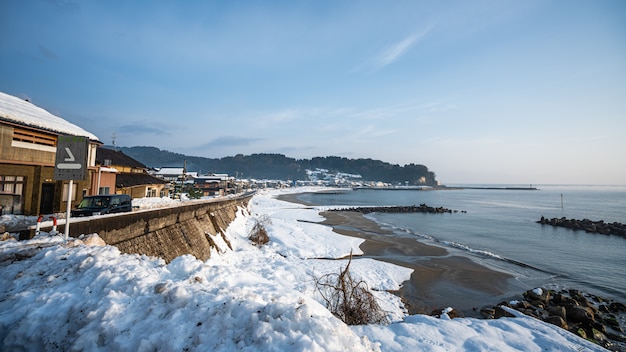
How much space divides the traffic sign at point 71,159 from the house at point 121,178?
16.2m

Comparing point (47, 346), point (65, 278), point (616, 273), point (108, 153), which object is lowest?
point (616, 273)

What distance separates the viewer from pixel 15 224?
10.1 m

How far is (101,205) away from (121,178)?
1754 centimetres

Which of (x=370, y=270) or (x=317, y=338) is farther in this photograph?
(x=370, y=270)

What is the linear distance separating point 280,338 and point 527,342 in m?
7.99

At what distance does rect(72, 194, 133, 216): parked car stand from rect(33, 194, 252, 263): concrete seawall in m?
2.69

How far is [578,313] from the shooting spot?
11922 millimetres

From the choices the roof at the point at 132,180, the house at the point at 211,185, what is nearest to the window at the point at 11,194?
the roof at the point at 132,180

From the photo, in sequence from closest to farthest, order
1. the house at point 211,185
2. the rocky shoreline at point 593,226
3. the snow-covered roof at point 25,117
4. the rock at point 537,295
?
the snow-covered roof at point 25,117 → the rock at point 537,295 → the rocky shoreline at point 593,226 → the house at point 211,185

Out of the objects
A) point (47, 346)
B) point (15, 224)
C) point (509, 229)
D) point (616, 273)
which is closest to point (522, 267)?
point (616, 273)

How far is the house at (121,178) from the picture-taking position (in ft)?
74.9

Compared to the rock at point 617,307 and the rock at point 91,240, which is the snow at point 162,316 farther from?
the rock at point 617,307

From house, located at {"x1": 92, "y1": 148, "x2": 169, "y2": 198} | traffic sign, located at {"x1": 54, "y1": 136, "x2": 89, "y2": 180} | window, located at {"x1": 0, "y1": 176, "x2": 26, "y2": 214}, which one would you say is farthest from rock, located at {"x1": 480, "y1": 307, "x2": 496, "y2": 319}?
house, located at {"x1": 92, "y1": 148, "x2": 169, "y2": 198}

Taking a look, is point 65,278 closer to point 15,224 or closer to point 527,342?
point 15,224
